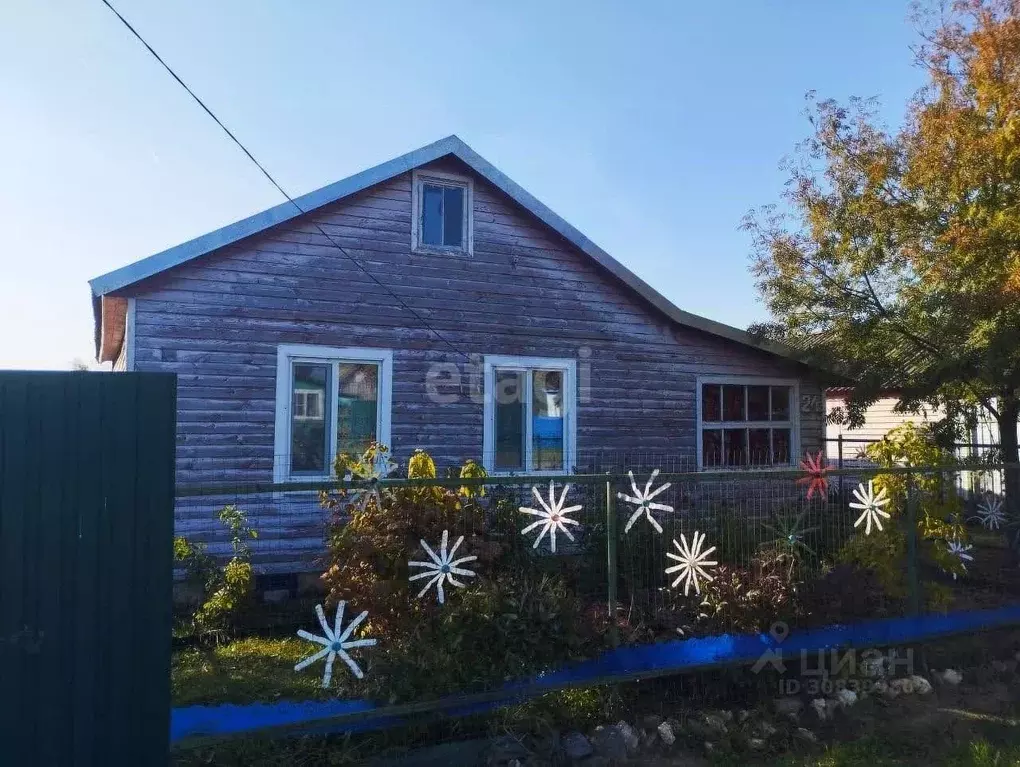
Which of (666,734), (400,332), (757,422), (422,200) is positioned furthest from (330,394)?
(757,422)

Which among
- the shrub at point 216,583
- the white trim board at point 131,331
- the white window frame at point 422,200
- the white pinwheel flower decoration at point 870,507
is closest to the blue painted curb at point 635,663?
the white pinwheel flower decoration at point 870,507

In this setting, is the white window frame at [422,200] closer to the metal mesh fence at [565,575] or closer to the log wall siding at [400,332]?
the log wall siding at [400,332]

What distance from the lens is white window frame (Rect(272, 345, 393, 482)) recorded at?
816cm

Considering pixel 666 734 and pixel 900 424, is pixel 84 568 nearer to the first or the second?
pixel 666 734

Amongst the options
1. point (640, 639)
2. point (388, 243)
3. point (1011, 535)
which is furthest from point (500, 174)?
point (1011, 535)

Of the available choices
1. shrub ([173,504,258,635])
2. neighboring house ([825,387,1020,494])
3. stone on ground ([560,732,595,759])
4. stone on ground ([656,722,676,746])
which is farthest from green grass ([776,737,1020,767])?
shrub ([173,504,258,635])

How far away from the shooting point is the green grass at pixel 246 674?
471 cm

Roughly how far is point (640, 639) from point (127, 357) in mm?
5970

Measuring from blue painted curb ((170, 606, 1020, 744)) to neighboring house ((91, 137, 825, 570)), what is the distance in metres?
4.06

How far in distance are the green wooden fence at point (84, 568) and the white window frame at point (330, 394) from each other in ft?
14.1

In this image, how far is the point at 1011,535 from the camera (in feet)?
24.5

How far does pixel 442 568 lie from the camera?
15.5ft

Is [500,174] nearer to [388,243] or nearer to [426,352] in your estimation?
[388,243]

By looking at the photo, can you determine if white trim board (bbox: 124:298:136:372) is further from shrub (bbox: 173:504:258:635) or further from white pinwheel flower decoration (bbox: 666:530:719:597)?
white pinwheel flower decoration (bbox: 666:530:719:597)
